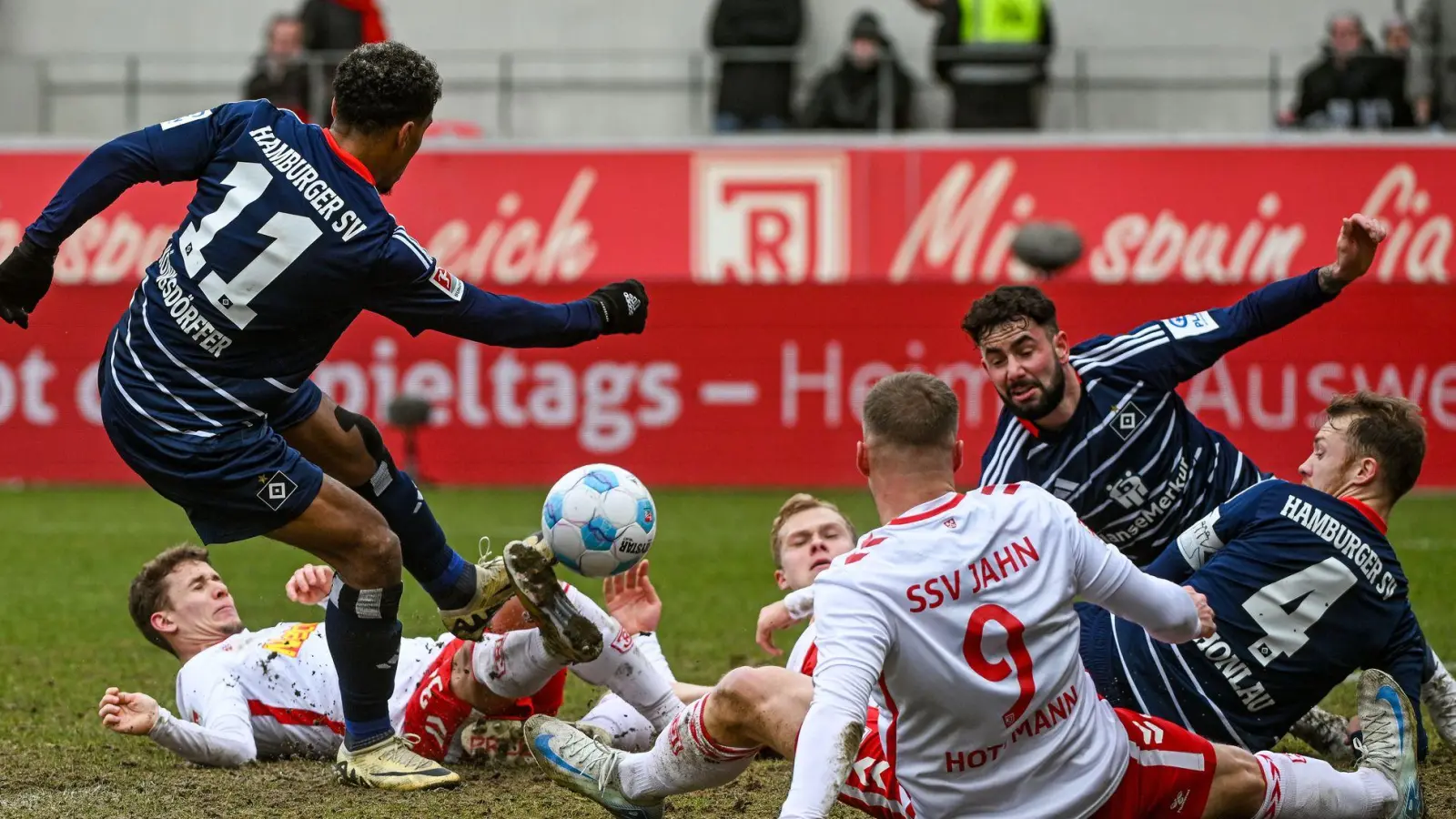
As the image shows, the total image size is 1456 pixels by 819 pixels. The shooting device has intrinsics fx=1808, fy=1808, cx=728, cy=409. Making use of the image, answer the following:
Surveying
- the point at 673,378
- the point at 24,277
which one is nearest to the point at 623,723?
the point at 24,277

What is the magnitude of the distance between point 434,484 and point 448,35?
26.3 feet

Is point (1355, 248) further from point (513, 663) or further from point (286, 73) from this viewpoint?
point (286, 73)

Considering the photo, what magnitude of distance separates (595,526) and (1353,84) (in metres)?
13.5

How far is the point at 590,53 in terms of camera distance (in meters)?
19.9

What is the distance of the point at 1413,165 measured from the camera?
16766 millimetres

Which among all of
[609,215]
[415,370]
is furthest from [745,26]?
[415,370]

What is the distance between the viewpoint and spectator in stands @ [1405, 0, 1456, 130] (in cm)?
1747

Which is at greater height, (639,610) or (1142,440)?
(1142,440)

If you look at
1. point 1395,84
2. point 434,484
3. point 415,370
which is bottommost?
point 434,484

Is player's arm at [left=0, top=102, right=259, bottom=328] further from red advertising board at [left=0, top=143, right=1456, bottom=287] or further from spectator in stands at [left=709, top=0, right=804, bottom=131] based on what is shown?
spectator in stands at [left=709, top=0, right=804, bottom=131]

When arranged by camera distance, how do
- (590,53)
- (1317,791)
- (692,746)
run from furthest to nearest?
(590,53)
(1317,791)
(692,746)

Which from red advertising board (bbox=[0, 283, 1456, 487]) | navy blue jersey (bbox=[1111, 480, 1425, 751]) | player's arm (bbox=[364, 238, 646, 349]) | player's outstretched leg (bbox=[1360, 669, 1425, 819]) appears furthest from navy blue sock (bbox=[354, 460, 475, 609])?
red advertising board (bbox=[0, 283, 1456, 487])

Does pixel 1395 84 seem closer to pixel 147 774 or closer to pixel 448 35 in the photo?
pixel 448 35

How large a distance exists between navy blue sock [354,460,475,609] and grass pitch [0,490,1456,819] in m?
0.57
